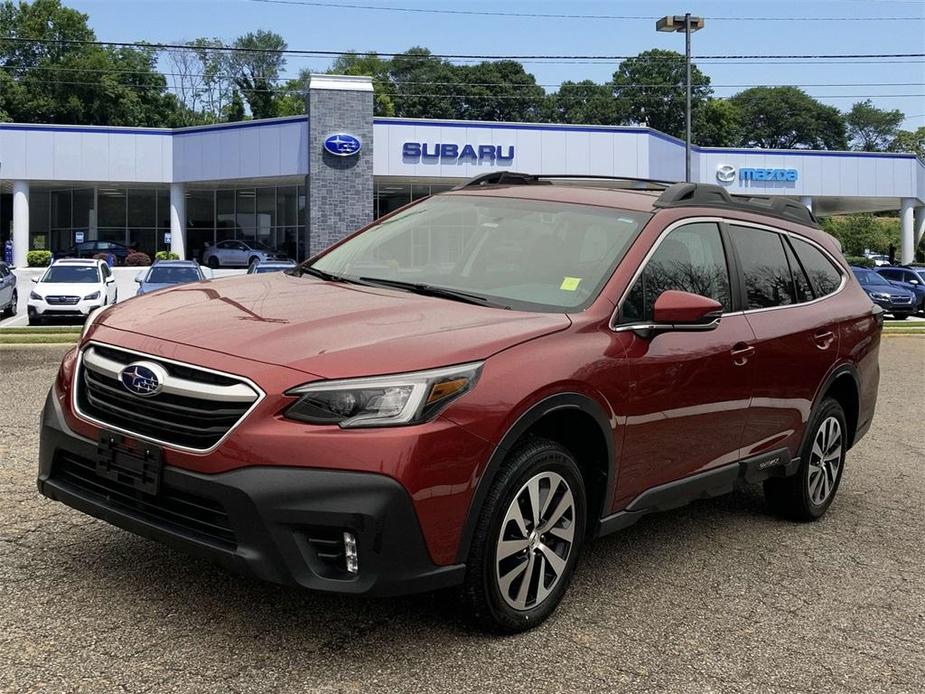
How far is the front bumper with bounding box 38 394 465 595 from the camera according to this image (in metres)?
3.07

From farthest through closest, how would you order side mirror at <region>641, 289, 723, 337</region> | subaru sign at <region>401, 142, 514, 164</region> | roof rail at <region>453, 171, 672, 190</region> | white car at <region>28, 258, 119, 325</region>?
subaru sign at <region>401, 142, 514, 164</region> < white car at <region>28, 258, 119, 325</region> < roof rail at <region>453, 171, 672, 190</region> < side mirror at <region>641, 289, 723, 337</region>

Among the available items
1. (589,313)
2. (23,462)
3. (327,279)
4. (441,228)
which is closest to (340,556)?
(589,313)

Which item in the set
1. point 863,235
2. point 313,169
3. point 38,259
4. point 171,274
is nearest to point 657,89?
point 863,235

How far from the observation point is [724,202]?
5.00 m

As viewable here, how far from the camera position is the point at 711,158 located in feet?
149

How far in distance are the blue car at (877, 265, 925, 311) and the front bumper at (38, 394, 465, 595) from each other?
1119 inches

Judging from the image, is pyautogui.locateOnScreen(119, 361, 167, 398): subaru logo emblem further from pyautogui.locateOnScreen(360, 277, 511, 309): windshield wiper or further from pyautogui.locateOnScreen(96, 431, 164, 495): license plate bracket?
pyautogui.locateOnScreen(360, 277, 511, 309): windshield wiper

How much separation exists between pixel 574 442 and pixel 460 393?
86cm

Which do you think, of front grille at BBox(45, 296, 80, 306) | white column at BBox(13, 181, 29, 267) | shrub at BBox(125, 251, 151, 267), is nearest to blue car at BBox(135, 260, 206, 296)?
front grille at BBox(45, 296, 80, 306)

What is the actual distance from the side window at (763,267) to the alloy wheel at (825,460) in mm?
895

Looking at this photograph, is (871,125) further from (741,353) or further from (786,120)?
(741,353)

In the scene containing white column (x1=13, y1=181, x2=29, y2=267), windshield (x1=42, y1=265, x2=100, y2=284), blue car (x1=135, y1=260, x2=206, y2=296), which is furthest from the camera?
white column (x1=13, y1=181, x2=29, y2=267)

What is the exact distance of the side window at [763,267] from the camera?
4.96 metres

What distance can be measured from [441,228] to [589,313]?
48.9 inches
